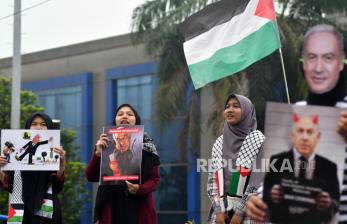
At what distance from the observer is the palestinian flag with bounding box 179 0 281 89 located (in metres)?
7.30

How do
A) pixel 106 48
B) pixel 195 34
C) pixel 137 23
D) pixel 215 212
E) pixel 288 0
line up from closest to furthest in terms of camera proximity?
pixel 215 212 < pixel 195 34 < pixel 288 0 < pixel 137 23 < pixel 106 48

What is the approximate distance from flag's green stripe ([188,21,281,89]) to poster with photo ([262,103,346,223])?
3.34 metres

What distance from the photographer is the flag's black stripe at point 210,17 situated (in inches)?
301

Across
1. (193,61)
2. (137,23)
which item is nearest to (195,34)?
(193,61)

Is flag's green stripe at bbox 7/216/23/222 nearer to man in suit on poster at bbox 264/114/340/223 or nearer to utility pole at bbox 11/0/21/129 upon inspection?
man in suit on poster at bbox 264/114/340/223

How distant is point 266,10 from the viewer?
24.8 ft

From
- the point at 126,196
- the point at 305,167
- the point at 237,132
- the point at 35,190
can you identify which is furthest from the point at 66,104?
the point at 305,167

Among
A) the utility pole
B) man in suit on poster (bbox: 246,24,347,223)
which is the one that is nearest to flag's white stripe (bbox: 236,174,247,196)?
man in suit on poster (bbox: 246,24,347,223)

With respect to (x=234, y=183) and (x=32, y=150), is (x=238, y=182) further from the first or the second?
(x=32, y=150)

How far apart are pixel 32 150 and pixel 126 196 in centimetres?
93

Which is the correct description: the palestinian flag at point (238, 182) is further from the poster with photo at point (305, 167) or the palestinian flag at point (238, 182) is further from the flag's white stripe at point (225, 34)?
the poster with photo at point (305, 167)

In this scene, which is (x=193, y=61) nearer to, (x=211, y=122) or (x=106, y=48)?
(x=211, y=122)

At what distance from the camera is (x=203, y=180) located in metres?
30.6

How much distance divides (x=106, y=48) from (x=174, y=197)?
7205 millimetres
